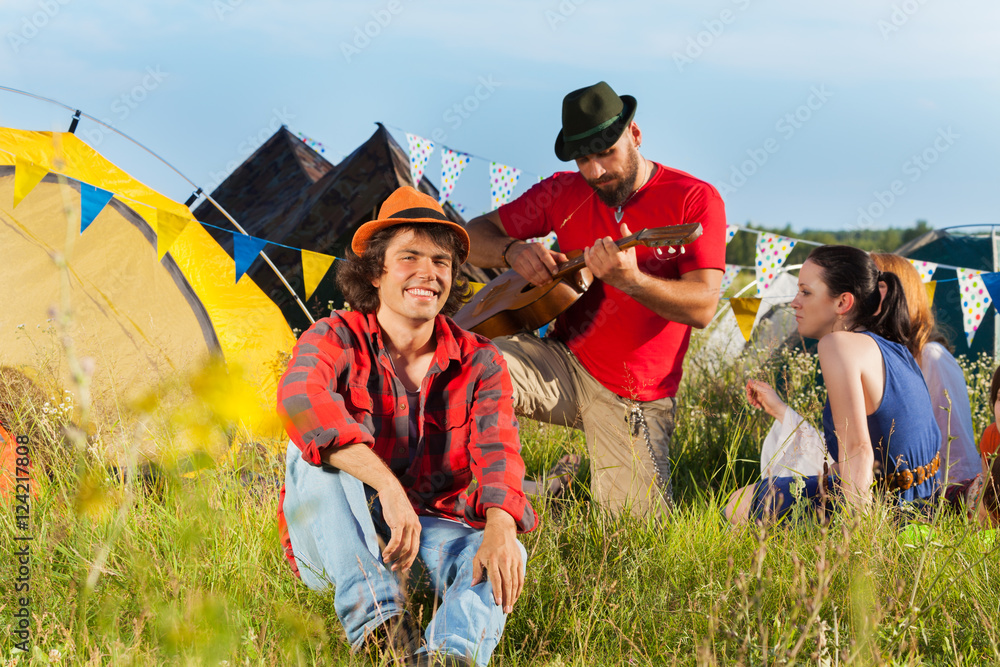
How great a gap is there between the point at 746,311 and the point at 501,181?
2.18m

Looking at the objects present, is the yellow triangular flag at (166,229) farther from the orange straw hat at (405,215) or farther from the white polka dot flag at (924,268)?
the white polka dot flag at (924,268)

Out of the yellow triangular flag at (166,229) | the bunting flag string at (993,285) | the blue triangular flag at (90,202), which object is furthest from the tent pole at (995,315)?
the blue triangular flag at (90,202)

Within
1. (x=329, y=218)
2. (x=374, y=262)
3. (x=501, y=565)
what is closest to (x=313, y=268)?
(x=329, y=218)

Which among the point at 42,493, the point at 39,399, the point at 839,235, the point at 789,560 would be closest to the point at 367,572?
the point at 789,560

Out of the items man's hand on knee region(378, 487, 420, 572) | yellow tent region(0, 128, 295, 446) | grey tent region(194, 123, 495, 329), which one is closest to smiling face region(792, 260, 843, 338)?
man's hand on knee region(378, 487, 420, 572)

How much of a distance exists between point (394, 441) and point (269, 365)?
2227 millimetres

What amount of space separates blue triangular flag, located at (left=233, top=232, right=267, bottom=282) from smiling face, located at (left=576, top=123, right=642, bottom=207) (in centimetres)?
205

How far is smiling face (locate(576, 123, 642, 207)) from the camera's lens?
3.71 m

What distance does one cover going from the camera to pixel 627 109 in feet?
12.4

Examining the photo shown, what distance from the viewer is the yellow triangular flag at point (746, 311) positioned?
565 centimetres

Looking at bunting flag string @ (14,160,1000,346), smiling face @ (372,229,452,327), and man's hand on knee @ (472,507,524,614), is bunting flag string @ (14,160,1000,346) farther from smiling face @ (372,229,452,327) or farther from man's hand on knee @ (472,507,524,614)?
man's hand on knee @ (472,507,524,614)

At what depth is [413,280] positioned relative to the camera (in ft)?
8.24

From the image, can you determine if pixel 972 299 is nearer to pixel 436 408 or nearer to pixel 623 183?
pixel 623 183

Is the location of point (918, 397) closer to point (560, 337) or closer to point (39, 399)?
point (560, 337)
